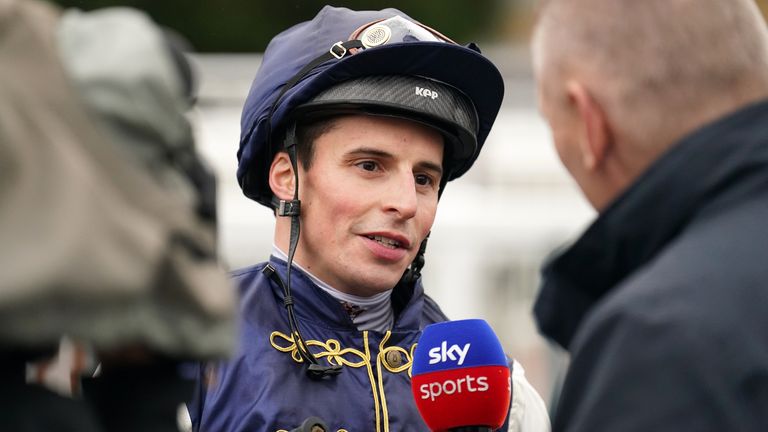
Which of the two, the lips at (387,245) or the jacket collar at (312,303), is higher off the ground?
the lips at (387,245)

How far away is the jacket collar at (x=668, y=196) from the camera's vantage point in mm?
2441

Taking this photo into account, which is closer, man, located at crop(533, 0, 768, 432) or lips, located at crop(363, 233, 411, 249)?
man, located at crop(533, 0, 768, 432)

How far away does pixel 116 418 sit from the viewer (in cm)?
218

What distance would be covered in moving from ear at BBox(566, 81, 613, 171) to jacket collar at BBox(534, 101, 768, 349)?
177 mm

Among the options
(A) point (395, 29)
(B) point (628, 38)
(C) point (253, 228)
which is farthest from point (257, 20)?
(B) point (628, 38)

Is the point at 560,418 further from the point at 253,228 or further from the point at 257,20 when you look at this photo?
the point at 257,20

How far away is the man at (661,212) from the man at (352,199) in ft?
3.57

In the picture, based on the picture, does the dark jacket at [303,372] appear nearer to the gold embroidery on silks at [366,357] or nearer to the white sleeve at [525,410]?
the gold embroidery on silks at [366,357]

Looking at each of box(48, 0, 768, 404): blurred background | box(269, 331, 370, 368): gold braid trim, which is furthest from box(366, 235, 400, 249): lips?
box(48, 0, 768, 404): blurred background

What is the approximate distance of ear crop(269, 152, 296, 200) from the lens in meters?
4.01

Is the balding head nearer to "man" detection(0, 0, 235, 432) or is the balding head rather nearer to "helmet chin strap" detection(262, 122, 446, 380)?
"man" detection(0, 0, 235, 432)

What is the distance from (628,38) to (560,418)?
0.76 meters

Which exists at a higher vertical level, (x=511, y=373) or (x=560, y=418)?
(x=560, y=418)

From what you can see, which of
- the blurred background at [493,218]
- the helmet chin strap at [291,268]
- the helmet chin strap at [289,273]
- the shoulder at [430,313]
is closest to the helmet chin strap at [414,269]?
the helmet chin strap at [291,268]
